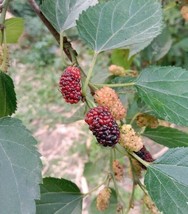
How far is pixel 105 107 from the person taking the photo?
59cm

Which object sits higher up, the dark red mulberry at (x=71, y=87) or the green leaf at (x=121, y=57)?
the dark red mulberry at (x=71, y=87)

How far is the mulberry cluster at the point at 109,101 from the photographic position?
23.5 inches

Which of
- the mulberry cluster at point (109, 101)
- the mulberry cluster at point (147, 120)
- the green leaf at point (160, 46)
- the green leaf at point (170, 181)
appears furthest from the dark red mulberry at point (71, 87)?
the green leaf at point (160, 46)

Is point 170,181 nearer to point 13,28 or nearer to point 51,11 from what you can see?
point 51,11

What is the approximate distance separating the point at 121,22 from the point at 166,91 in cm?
12

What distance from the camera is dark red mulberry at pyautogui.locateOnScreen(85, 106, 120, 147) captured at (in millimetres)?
554

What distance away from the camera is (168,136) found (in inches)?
30.2

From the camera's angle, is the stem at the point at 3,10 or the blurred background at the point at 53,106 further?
the blurred background at the point at 53,106

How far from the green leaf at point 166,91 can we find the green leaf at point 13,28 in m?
0.35

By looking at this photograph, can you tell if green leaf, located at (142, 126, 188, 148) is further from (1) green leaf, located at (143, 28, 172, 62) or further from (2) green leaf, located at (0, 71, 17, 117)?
(1) green leaf, located at (143, 28, 172, 62)

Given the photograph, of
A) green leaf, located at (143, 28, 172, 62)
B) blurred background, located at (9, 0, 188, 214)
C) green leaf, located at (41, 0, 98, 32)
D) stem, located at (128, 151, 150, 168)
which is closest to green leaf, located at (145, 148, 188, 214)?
stem, located at (128, 151, 150, 168)

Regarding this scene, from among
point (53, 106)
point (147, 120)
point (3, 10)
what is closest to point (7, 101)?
point (3, 10)

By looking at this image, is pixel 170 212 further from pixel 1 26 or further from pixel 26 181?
pixel 1 26

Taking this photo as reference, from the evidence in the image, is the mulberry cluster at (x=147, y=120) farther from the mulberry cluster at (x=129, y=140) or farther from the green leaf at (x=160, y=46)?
the green leaf at (x=160, y=46)
